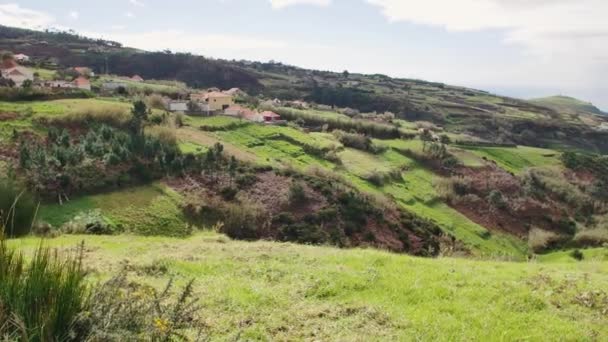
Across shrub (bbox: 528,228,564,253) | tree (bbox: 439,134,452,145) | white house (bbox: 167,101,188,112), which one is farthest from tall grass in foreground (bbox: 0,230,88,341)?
tree (bbox: 439,134,452,145)

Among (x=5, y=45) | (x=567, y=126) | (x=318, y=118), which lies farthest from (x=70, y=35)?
(x=567, y=126)

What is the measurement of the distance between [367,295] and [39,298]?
22.0 feet

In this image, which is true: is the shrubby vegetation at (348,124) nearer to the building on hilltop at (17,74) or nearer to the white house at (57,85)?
the white house at (57,85)

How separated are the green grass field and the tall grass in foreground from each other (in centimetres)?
197

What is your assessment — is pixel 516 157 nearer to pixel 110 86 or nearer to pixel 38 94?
pixel 110 86

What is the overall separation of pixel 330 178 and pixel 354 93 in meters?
89.2

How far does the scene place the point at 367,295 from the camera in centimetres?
984

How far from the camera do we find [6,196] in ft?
69.7

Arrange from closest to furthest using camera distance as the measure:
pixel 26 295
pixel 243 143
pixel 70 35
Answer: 1. pixel 26 295
2. pixel 243 143
3. pixel 70 35

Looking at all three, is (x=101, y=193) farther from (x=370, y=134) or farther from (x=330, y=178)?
(x=370, y=134)

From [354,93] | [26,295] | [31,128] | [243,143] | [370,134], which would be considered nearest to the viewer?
[26,295]

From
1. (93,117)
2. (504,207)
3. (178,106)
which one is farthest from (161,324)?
(178,106)

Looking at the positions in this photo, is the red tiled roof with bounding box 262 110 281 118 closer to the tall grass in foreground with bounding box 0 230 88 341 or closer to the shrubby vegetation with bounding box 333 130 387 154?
the shrubby vegetation with bounding box 333 130 387 154

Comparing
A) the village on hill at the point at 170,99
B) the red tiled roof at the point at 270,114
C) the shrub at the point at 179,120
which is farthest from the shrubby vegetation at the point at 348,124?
the shrub at the point at 179,120
